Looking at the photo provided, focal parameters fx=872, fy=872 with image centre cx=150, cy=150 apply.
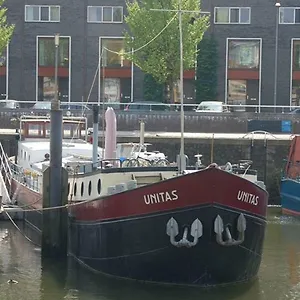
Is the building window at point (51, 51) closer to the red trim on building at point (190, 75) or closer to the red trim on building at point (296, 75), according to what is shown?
the red trim on building at point (190, 75)

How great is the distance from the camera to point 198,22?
50906mm

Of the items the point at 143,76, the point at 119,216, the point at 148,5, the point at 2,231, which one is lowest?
the point at 2,231

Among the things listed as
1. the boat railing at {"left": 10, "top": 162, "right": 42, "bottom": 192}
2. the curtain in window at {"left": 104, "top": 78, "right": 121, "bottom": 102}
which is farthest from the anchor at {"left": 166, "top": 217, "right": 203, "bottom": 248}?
the curtain in window at {"left": 104, "top": 78, "right": 121, "bottom": 102}

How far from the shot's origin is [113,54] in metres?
59.1

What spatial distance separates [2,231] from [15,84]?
112ft

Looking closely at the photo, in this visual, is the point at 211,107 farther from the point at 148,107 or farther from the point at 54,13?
the point at 54,13

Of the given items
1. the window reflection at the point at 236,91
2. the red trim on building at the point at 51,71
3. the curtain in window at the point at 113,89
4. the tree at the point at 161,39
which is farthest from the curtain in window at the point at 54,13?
the window reflection at the point at 236,91

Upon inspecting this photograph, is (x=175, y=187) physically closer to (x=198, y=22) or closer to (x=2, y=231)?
(x=2, y=231)

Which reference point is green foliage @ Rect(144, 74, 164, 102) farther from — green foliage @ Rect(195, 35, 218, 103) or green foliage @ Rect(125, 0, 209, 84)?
green foliage @ Rect(125, 0, 209, 84)

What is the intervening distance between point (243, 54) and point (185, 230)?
1699 inches

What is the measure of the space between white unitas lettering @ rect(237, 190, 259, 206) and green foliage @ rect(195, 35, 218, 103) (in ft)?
132

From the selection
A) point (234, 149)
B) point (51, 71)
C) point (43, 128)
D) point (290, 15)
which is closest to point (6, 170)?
point (43, 128)

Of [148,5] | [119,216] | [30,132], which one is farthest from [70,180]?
[148,5]

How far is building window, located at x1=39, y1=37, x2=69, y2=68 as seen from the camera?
194ft
